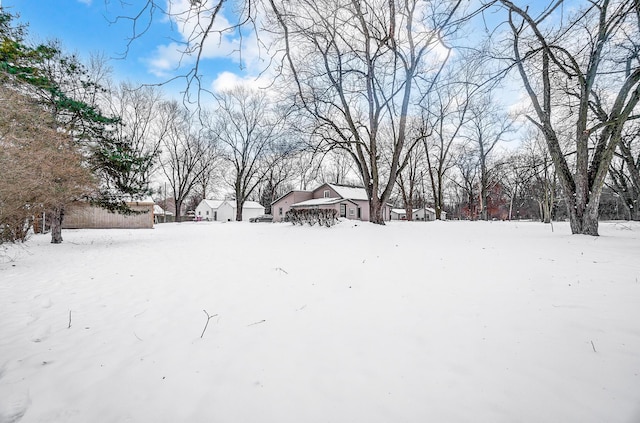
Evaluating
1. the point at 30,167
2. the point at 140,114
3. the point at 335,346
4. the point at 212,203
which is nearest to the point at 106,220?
the point at 140,114

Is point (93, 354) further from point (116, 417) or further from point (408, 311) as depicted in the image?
point (408, 311)

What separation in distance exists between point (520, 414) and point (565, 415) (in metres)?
0.23

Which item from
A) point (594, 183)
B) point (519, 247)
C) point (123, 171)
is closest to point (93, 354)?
point (519, 247)

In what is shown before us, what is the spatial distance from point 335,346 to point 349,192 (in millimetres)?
28244

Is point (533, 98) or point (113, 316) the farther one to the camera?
point (533, 98)

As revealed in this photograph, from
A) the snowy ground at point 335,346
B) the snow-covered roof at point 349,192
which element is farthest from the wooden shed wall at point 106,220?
the snow-covered roof at point 349,192

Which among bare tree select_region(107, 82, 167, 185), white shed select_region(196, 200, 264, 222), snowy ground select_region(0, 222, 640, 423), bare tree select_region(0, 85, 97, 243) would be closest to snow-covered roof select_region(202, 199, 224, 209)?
white shed select_region(196, 200, 264, 222)

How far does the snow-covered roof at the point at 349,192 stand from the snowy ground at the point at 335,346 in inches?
968

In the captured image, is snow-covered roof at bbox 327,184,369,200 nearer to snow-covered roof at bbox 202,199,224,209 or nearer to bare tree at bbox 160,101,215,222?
bare tree at bbox 160,101,215,222

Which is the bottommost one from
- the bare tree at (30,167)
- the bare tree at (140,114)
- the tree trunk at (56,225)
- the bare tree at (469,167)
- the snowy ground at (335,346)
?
the snowy ground at (335,346)

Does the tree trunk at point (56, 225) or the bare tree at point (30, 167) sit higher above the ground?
the bare tree at point (30, 167)

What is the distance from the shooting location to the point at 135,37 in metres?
2.35

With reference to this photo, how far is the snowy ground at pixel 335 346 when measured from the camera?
1618mm

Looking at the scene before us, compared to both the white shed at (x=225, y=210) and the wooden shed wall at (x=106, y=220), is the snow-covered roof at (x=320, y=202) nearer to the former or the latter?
the white shed at (x=225, y=210)
